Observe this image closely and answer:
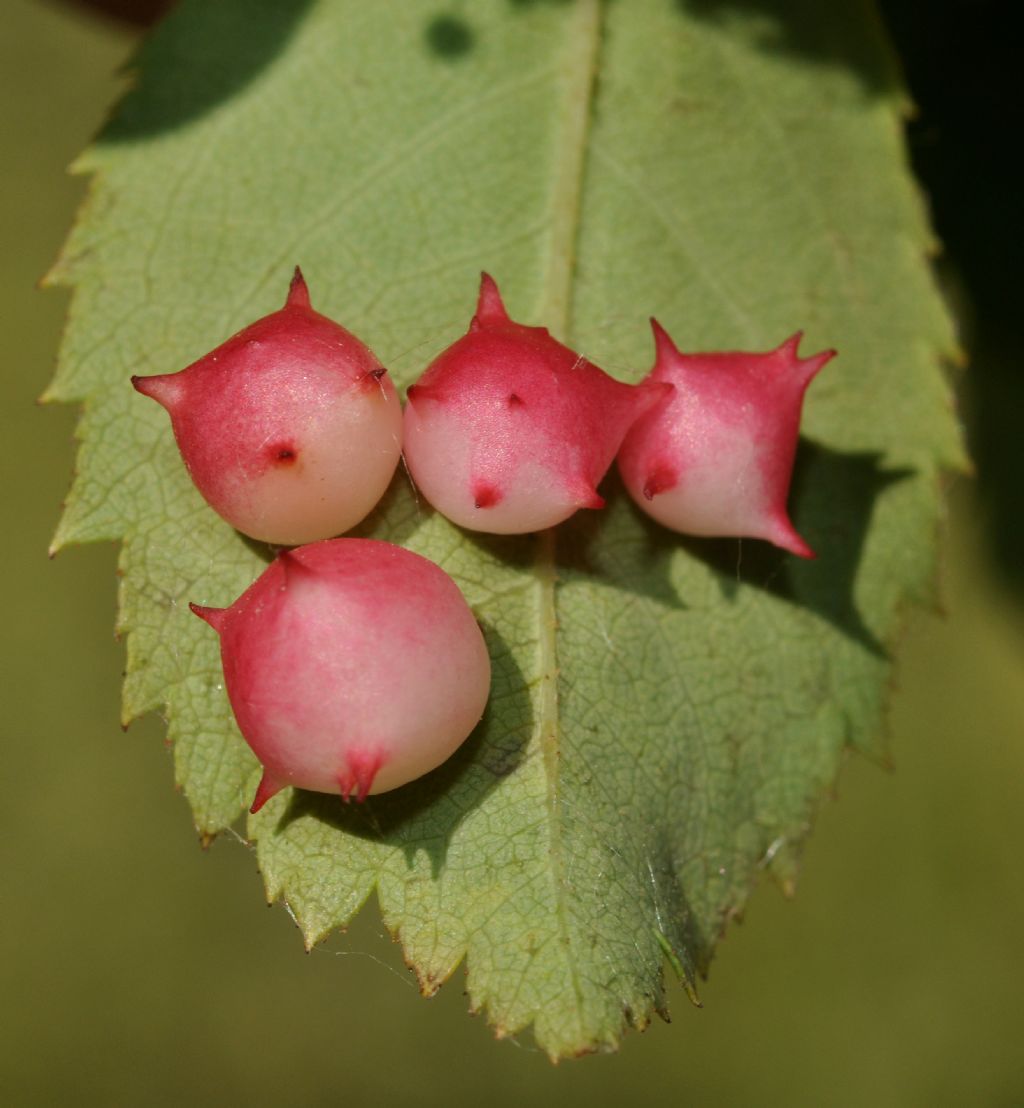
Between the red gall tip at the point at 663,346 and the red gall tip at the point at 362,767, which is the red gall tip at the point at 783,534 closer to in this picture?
the red gall tip at the point at 663,346

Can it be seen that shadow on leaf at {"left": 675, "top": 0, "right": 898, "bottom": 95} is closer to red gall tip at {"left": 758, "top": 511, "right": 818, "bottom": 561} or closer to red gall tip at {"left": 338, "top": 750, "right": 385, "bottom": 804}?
red gall tip at {"left": 758, "top": 511, "right": 818, "bottom": 561}

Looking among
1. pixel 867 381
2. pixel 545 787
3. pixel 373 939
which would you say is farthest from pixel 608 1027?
pixel 373 939

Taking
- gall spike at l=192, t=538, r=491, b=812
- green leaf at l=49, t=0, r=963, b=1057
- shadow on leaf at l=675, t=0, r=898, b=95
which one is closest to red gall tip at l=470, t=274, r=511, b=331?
green leaf at l=49, t=0, r=963, b=1057

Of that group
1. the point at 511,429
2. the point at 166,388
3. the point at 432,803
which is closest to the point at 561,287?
the point at 511,429

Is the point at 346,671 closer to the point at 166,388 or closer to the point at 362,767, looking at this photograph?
the point at 362,767

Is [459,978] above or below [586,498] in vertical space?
below
